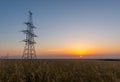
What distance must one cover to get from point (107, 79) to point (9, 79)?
3720mm

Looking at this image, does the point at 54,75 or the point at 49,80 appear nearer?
the point at 49,80

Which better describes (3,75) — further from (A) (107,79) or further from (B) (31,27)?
(B) (31,27)

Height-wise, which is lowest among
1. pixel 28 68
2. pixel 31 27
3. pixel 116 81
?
pixel 116 81

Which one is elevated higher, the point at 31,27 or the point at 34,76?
the point at 31,27

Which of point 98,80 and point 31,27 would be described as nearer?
point 98,80


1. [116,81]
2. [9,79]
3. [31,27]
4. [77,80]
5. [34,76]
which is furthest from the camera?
[31,27]

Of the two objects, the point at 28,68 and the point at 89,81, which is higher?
the point at 28,68

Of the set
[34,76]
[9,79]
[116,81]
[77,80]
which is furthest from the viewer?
[116,81]

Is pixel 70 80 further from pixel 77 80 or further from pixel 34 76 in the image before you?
pixel 34 76

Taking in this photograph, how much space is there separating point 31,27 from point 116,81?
33.0 metres

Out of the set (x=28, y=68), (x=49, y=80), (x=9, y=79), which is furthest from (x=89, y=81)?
(x=9, y=79)

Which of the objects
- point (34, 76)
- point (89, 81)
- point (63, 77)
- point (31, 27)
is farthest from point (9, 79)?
point (31, 27)

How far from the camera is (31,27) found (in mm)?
39625

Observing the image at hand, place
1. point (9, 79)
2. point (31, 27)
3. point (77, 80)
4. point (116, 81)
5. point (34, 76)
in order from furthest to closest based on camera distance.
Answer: point (31, 27) < point (116, 81) < point (77, 80) < point (34, 76) < point (9, 79)
